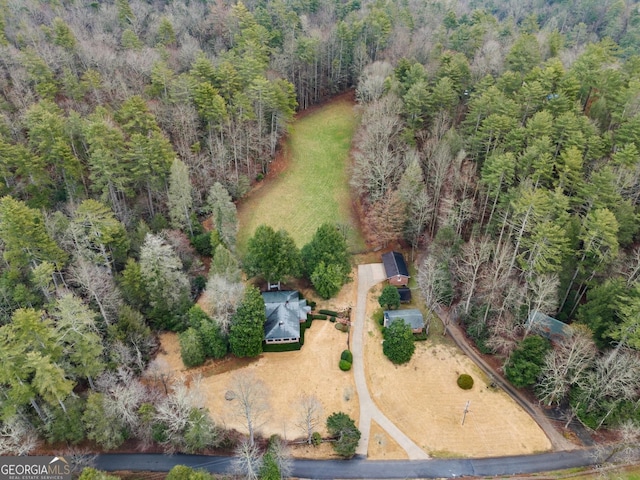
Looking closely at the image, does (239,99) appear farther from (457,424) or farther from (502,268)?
(457,424)

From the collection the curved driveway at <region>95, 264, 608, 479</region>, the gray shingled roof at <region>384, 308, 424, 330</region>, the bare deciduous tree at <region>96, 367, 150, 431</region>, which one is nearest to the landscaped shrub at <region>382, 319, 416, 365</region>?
the gray shingled roof at <region>384, 308, 424, 330</region>

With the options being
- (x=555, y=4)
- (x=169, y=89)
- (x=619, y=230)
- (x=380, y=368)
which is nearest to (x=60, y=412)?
(x=380, y=368)

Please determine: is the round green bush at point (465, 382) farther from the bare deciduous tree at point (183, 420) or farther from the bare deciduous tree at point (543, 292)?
the bare deciduous tree at point (183, 420)

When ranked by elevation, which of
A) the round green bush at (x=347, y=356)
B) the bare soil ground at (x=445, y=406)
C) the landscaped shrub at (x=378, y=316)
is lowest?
the bare soil ground at (x=445, y=406)

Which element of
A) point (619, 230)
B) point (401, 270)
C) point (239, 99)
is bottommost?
point (401, 270)

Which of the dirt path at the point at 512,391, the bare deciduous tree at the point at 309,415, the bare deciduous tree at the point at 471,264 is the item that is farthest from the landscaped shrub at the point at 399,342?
the bare deciduous tree at the point at 309,415
